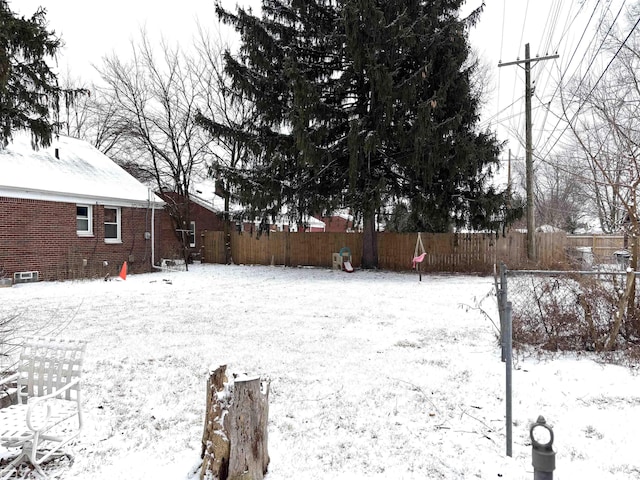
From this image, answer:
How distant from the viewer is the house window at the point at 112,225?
55.0 ft

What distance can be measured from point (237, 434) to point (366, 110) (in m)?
15.7

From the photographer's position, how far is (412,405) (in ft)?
14.0

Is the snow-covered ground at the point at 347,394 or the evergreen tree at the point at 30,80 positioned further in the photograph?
the evergreen tree at the point at 30,80

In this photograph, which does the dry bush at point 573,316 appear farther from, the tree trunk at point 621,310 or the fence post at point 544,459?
the fence post at point 544,459

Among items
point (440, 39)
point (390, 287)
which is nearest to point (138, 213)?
point (390, 287)

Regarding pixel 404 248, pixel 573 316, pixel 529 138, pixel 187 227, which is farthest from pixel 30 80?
pixel 529 138

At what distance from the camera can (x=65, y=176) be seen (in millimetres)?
15812

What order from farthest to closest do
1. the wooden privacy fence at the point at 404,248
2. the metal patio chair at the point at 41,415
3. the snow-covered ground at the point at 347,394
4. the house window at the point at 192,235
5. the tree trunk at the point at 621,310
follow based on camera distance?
the house window at the point at 192,235
the wooden privacy fence at the point at 404,248
the tree trunk at the point at 621,310
the snow-covered ground at the point at 347,394
the metal patio chair at the point at 41,415

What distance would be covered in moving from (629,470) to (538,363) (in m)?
2.44

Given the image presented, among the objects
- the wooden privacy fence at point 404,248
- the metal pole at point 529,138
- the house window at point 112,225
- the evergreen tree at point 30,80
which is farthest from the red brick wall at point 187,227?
the metal pole at point 529,138

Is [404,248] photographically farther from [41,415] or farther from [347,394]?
[41,415]

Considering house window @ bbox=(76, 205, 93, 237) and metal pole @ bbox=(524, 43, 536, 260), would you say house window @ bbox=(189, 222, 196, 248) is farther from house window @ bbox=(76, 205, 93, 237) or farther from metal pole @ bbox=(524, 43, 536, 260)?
metal pole @ bbox=(524, 43, 536, 260)

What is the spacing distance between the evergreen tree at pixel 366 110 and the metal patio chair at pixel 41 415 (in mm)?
12514

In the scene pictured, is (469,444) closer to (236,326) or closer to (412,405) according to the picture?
(412,405)
